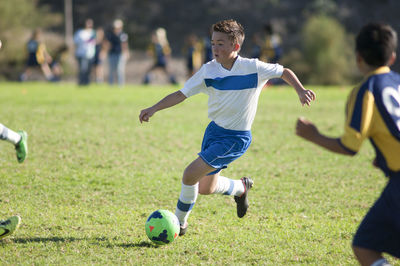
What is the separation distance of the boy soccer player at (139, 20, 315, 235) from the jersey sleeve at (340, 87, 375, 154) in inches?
55.5

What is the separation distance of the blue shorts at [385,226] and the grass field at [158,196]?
1110 millimetres

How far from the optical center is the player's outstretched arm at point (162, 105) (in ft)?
14.1

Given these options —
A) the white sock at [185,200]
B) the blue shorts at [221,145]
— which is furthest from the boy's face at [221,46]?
the white sock at [185,200]

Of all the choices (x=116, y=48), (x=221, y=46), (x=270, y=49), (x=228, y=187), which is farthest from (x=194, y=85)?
(x=270, y=49)

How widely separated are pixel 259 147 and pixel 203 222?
3831mm

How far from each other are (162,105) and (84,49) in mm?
16069

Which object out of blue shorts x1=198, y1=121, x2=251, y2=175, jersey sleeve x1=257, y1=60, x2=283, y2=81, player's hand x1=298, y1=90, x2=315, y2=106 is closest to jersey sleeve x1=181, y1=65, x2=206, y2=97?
blue shorts x1=198, y1=121, x2=251, y2=175

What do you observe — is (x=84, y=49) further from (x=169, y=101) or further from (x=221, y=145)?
(x=221, y=145)

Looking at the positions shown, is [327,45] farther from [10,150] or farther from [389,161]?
[389,161]

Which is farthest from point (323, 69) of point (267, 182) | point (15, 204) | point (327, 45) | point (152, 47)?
point (15, 204)

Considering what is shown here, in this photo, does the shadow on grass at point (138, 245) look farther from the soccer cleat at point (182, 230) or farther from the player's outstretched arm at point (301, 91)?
the player's outstretched arm at point (301, 91)

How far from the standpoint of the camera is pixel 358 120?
2.88 m

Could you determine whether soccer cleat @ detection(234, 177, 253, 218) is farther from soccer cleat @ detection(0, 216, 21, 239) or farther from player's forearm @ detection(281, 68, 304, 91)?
soccer cleat @ detection(0, 216, 21, 239)

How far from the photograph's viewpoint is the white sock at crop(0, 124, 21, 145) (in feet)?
16.2
